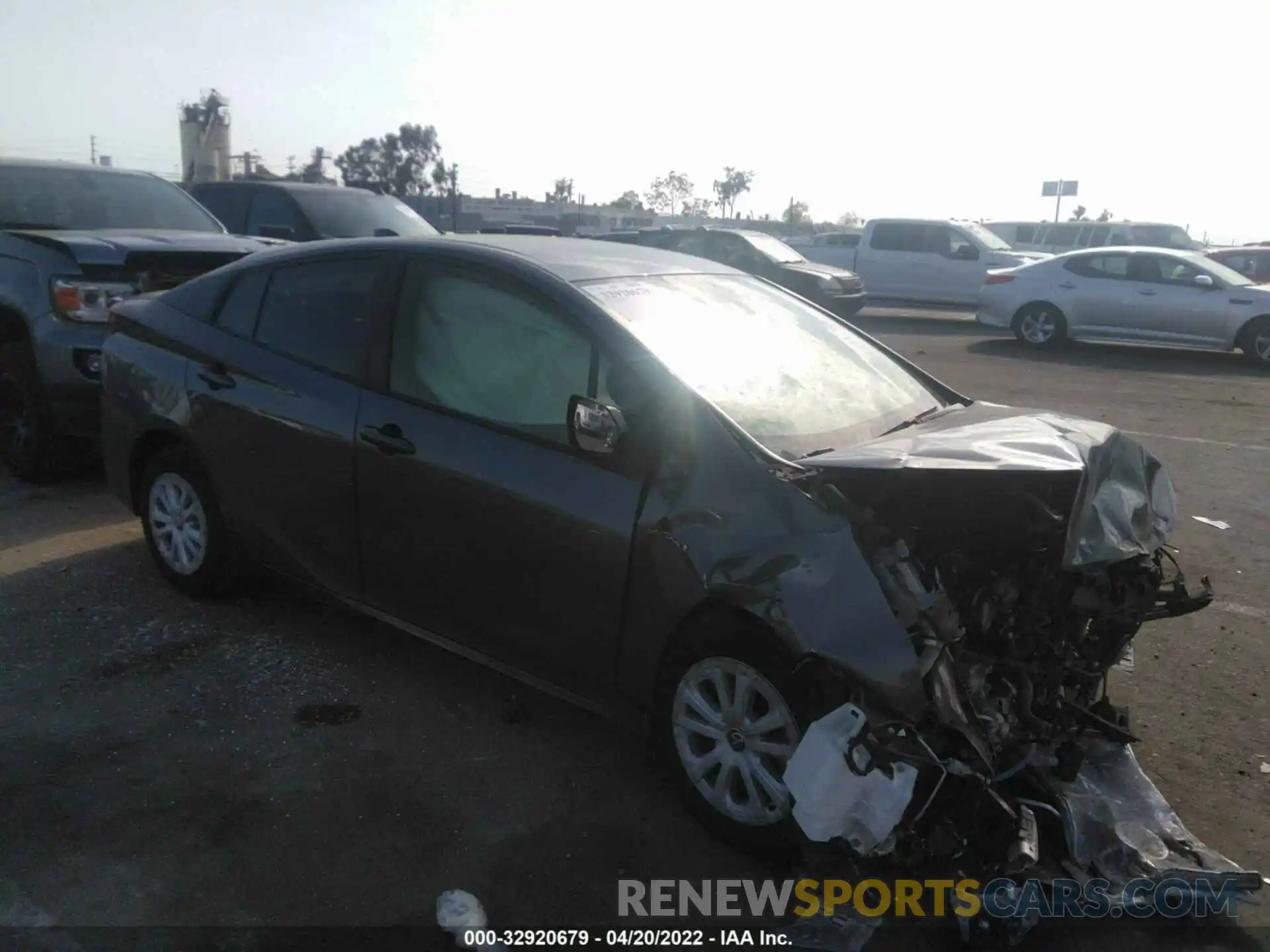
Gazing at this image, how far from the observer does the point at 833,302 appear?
17.1 m

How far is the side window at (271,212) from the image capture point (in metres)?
10.6

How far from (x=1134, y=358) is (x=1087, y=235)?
38.5ft

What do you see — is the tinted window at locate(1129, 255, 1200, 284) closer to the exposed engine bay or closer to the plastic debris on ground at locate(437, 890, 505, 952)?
the exposed engine bay

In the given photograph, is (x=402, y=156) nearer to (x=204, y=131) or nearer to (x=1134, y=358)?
(x=204, y=131)

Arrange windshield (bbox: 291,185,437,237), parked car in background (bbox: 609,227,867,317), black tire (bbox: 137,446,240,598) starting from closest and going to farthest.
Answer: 1. black tire (bbox: 137,446,240,598)
2. windshield (bbox: 291,185,437,237)
3. parked car in background (bbox: 609,227,867,317)

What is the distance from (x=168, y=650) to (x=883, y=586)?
3.06m

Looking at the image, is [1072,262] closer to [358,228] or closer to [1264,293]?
[1264,293]

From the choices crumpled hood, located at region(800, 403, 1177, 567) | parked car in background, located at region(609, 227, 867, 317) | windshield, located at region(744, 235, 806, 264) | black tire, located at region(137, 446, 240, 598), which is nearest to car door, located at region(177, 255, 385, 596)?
black tire, located at region(137, 446, 240, 598)

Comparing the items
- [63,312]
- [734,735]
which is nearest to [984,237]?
[63,312]

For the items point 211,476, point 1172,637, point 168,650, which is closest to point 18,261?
point 211,476

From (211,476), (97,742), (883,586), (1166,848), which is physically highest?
(883,586)

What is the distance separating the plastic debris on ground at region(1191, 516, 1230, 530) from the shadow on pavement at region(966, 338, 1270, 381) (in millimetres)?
7976

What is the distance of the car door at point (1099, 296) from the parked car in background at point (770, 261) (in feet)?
10.4

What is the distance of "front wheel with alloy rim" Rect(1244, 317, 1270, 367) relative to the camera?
584 inches
